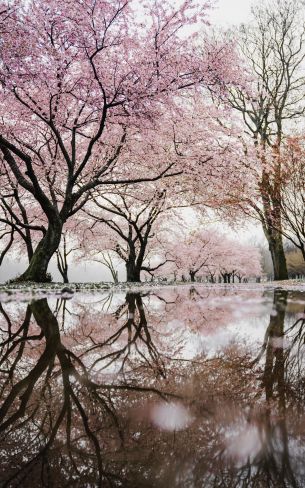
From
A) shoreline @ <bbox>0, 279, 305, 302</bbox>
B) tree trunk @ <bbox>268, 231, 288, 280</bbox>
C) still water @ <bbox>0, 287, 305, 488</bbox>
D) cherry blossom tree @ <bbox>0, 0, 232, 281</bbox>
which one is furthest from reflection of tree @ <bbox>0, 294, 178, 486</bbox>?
tree trunk @ <bbox>268, 231, 288, 280</bbox>

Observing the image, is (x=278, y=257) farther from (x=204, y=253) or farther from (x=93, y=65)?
(x=204, y=253)

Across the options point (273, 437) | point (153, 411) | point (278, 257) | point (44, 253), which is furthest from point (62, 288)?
point (278, 257)

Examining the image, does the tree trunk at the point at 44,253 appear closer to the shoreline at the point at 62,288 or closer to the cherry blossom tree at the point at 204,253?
the shoreline at the point at 62,288

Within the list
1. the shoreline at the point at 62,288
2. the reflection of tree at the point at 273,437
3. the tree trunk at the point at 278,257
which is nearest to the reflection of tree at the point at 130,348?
the reflection of tree at the point at 273,437

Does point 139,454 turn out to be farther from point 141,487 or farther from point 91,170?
point 91,170

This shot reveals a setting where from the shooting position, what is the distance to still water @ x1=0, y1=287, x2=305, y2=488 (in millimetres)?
1021

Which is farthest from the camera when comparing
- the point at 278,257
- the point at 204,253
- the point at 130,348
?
the point at 204,253

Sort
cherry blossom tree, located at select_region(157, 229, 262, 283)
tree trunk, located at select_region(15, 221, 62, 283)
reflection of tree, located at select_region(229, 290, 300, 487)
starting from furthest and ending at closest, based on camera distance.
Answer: cherry blossom tree, located at select_region(157, 229, 262, 283)
tree trunk, located at select_region(15, 221, 62, 283)
reflection of tree, located at select_region(229, 290, 300, 487)

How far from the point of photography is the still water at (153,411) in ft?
3.35

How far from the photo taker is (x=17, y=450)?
1.17m

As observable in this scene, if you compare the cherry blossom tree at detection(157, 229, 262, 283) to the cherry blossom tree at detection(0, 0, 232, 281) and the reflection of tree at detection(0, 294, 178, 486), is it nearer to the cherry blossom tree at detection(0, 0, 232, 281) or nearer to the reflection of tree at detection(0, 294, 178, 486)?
the cherry blossom tree at detection(0, 0, 232, 281)

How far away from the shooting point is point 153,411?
1.46 m

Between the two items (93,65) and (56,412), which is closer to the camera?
(56,412)

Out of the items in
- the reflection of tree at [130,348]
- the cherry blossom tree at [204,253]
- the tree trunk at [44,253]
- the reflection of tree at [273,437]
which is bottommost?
the reflection of tree at [273,437]
